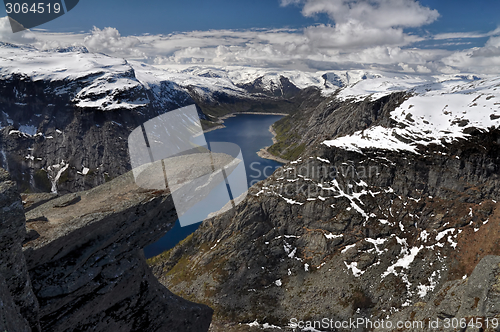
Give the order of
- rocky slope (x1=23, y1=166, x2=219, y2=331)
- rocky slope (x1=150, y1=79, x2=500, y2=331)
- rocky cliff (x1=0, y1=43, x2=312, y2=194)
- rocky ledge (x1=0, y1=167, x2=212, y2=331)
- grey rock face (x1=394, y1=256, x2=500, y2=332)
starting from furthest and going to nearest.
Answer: rocky cliff (x1=0, y1=43, x2=312, y2=194) < rocky slope (x1=150, y1=79, x2=500, y2=331) < grey rock face (x1=394, y1=256, x2=500, y2=332) < rocky slope (x1=23, y1=166, x2=219, y2=331) < rocky ledge (x1=0, y1=167, x2=212, y2=331)

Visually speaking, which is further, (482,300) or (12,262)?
(482,300)

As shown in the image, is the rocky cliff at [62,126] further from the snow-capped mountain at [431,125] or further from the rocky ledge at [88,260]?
the rocky ledge at [88,260]

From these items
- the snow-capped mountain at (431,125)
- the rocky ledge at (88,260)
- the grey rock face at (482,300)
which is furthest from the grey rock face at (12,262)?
the snow-capped mountain at (431,125)

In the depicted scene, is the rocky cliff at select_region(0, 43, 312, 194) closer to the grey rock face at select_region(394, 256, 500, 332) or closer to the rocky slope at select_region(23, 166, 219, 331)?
the rocky slope at select_region(23, 166, 219, 331)

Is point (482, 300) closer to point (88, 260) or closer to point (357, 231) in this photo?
point (88, 260)

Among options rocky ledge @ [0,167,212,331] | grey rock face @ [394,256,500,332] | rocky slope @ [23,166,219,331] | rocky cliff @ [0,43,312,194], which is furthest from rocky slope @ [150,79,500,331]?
rocky cliff @ [0,43,312,194]

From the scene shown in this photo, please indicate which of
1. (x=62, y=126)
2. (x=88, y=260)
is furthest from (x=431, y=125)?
(x=62, y=126)
